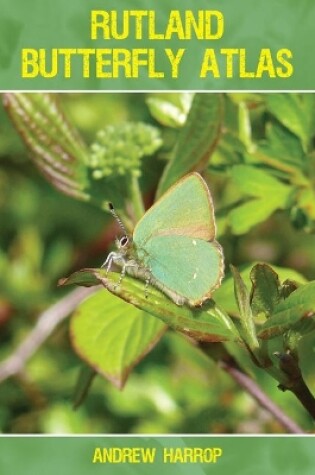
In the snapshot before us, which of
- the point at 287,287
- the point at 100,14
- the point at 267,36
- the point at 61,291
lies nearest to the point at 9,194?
the point at 61,291

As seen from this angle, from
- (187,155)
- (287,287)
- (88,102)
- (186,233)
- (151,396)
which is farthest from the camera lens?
(88,102)

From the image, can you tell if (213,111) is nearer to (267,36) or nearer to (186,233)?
(186,233)

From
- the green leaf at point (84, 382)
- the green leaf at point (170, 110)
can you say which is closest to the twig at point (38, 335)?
the green leaf at point (84, 382)

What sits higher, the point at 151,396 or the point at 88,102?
the point at 88,102

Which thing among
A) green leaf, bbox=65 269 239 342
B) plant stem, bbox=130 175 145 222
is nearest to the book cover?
plant stem, bbox=130 175 145 222

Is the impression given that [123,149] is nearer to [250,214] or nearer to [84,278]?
[250,214]

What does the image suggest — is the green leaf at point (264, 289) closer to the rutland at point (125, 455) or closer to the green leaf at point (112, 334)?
the green leaf at point (112, 334)

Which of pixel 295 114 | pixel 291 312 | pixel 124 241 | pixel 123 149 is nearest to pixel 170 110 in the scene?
pixel 123 149
